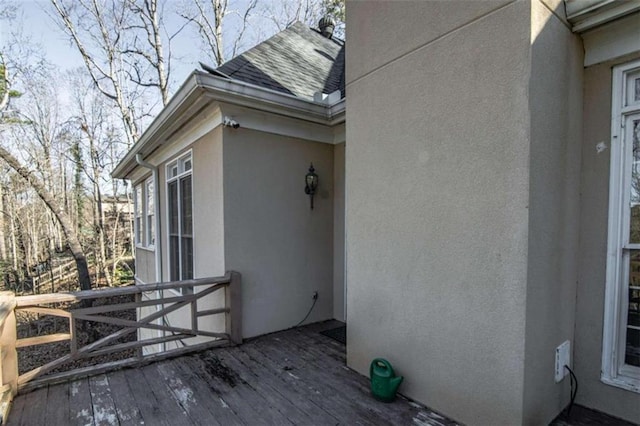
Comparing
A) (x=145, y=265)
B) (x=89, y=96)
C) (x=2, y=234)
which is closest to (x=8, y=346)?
(x=145, y=265)

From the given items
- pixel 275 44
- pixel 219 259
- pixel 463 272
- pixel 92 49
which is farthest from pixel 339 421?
pixel 92 49

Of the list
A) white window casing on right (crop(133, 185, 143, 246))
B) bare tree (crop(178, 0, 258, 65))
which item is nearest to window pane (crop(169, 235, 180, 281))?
white window casing on right (crop(133, 185, 143, 246))

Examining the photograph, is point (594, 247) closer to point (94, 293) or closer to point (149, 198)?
point (94, 293)

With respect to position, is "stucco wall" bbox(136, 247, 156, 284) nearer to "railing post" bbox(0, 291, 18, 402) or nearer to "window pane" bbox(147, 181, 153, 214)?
"window pane" bbox(147, 181, 153, 214)

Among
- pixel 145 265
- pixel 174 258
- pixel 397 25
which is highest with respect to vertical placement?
pixel 397 25

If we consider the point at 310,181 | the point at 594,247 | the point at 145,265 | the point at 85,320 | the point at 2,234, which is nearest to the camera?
the point at 594,247

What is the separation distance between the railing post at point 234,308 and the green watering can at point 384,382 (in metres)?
1.69

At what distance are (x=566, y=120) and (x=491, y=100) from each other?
1.95ft

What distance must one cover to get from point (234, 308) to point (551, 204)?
3.05 meters

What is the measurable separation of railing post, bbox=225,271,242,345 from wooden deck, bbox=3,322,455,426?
0.30 meters

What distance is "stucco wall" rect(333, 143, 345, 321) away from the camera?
14.3ft

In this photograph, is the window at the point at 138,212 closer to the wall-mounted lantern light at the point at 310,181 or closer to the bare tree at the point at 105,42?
the bare tree at the point at 105,42

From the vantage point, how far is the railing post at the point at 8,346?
92.4 inches

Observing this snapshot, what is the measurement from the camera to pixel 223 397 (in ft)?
8.21
